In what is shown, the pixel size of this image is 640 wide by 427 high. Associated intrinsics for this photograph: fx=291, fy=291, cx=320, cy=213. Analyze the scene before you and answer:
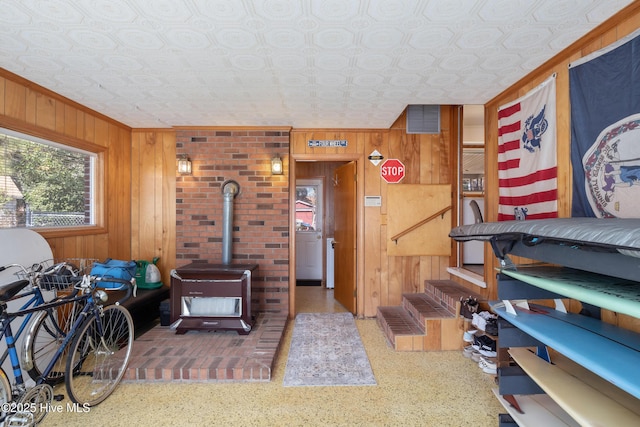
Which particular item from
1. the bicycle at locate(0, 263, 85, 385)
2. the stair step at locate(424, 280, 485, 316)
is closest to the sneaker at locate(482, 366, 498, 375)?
the stair step at locate(424, 280, 485, 316)

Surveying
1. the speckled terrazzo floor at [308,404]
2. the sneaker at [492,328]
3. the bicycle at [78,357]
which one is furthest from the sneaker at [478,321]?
the bicycle at [78,357]

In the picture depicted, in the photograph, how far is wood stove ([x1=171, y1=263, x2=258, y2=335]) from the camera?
113 inches

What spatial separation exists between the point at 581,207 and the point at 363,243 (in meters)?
2.19

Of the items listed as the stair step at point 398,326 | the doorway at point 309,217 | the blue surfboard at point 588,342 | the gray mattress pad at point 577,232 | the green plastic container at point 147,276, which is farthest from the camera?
the doorway at point 309,217

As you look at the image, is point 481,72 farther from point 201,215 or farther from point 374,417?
point 201,215

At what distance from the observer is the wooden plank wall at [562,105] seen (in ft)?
5.30

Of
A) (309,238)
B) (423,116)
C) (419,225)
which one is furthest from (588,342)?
(309,238)

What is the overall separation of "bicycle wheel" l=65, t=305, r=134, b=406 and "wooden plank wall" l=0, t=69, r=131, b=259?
1.01m

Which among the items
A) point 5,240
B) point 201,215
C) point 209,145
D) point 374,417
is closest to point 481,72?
point 374,417

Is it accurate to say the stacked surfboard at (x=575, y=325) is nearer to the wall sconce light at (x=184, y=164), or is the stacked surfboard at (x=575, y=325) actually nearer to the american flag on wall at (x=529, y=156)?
the american flag on wall at (x=529, y=156)

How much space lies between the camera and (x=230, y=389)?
2.24 meters

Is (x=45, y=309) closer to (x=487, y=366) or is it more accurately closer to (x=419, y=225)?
(x=487, y=366)

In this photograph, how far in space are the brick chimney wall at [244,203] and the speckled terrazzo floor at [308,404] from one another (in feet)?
4.18

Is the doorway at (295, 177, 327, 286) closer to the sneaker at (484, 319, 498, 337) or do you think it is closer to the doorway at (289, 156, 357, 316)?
the doorway at (289, 156, 357, 316)
